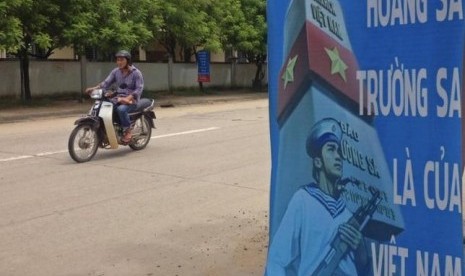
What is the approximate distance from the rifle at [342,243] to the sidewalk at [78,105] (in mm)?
15103

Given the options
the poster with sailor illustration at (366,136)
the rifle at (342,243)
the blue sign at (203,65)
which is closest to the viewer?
the poster with sailor illustration at (366,136)

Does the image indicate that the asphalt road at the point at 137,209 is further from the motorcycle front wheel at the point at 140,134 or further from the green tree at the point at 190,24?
the green tree at the point at 190,24

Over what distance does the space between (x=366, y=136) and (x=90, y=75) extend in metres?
22.7

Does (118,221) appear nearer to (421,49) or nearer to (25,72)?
(421,49)

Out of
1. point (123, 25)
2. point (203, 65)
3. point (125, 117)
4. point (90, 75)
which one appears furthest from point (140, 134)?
point (203, 65)

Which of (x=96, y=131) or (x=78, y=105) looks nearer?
(x=96, y=131)

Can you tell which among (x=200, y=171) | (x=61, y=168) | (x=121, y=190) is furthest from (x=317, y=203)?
(x=61, y=168)

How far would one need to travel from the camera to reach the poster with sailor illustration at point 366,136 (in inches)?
103

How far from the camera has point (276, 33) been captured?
10.6ft

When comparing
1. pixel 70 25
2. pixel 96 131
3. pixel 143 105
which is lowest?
pixel 96 131

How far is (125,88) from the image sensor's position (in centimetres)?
1005

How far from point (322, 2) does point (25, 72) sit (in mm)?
19745

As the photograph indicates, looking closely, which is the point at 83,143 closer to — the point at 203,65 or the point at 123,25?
the point at 123,25

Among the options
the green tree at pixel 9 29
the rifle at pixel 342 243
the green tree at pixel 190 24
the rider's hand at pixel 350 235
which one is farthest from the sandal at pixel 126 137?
the green tree at pixel 190 24
